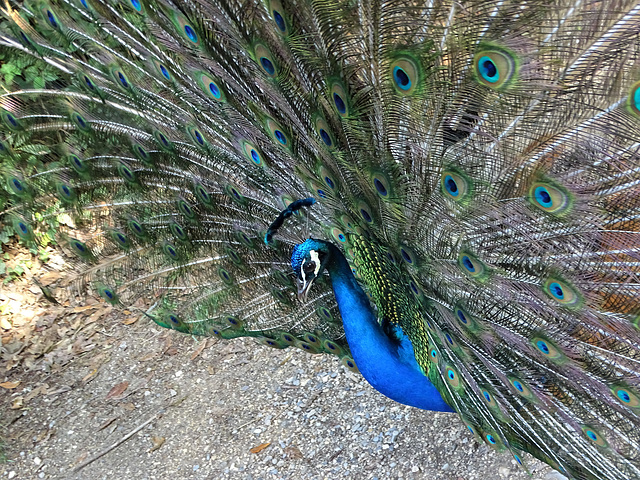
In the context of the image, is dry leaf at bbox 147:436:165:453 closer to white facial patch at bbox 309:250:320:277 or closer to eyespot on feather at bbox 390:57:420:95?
white facial patch at bbox 309:250:320:277

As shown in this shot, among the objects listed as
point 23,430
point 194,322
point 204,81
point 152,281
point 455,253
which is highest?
point 204,81

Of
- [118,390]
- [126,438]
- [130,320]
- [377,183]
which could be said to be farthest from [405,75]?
[130,320]

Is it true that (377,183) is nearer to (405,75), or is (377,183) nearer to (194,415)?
(405,75)

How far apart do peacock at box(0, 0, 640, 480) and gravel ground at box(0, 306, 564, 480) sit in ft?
1.91

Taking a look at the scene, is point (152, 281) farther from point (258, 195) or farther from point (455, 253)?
point (455, 253)

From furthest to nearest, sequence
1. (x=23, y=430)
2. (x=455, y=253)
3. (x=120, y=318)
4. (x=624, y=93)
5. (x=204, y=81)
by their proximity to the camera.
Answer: (x=120, y=318)
(x=23, y=430)
(x=204, y=81)
(x=455, y=253)
(x=624, y=93)

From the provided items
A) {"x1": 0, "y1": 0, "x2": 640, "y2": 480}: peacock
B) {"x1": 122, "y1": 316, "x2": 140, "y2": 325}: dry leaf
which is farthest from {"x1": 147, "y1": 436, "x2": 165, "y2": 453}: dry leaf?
{"x1": 122, "y1": 316, "x2": 140, "y2": 325}: dry leaf

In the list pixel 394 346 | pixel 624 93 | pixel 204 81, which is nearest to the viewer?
pixel 624 93

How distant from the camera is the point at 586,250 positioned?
4.79 feet

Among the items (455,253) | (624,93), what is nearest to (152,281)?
(455,253)

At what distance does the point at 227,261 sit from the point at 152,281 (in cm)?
52

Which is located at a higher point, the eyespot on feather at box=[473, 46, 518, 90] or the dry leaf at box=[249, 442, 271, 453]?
the eyespot on feather at box=[473, 46, 518, 90]

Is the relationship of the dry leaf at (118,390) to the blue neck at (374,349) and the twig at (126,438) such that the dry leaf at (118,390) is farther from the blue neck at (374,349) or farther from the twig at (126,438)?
the blue neck at (374,349)

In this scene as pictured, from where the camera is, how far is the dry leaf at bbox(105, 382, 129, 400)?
138 inches
